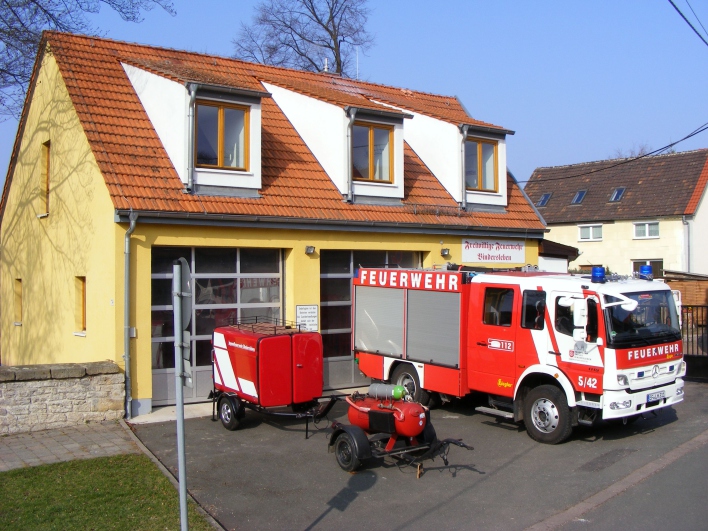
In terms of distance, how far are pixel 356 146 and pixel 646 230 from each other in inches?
1028

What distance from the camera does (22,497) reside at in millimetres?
7996

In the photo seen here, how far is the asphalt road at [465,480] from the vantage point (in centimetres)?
764

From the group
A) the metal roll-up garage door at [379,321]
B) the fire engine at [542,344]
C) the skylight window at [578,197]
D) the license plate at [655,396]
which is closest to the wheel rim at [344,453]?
the fire engine at [542,344]

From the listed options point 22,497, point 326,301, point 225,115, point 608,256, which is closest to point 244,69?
point 225,115

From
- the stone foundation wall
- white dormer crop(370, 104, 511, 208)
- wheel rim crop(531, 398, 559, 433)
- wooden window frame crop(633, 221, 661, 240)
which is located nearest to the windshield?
wheel rim crop(531, 398, 559, 433)

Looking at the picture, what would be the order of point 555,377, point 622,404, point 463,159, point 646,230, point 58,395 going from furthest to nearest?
1. point 646,230
2. point 463,159
3. point 58,395
4. point 555,377
5. point 622,404

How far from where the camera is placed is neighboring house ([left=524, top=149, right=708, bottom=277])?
3566cm

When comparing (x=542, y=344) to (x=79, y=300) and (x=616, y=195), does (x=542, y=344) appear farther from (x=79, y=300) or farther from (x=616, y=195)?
(x=616, y=195)

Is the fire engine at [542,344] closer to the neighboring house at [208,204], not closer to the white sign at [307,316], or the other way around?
the white sign at [307,316]

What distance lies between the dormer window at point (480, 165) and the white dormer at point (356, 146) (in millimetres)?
2387

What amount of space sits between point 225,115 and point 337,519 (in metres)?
8.47

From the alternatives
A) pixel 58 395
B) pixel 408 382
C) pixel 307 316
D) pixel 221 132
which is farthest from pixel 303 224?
pixel 58 395

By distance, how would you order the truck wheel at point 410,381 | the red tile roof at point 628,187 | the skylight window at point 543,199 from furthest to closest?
the skylight window at point 543,199 < the red tile roof at point 628,187 < the truck wheel at point 410,381

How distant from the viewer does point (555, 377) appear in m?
10.5
